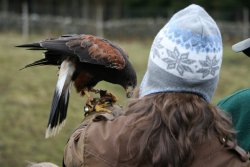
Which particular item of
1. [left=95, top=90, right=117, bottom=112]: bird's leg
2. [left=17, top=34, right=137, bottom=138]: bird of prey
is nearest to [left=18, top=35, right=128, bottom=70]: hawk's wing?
[left=17, top=34, right=137, bottom=138]: bird of prey

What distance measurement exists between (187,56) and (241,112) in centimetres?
79

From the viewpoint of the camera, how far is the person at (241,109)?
2.26m

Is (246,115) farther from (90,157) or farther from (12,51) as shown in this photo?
(12,51)

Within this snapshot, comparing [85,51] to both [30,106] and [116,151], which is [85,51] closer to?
[116,151]

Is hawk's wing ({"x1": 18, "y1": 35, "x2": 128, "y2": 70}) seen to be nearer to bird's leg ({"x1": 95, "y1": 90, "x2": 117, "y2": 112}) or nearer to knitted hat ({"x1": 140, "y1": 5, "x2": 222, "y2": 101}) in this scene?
bird's leg ({"x1": 95, "y1": 90, "x2": 117, "y2": 112})

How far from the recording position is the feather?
3.70 m

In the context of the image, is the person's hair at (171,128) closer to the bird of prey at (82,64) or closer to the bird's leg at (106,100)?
the bird's leg at (106,100)

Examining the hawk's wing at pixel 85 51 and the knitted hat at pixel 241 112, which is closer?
the knitted hat at pixel 241 112

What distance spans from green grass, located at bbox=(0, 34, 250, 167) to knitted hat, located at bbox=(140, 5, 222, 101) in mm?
5248

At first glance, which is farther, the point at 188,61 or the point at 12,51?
the point at 12,51

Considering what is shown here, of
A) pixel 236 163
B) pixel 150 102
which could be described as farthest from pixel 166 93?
pixel 236 163

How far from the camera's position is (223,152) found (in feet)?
5.40

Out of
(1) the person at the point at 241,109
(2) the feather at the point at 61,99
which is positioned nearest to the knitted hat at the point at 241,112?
(1) the person at the point at 241,109

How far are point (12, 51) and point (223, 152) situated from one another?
A: 10.4 metres
